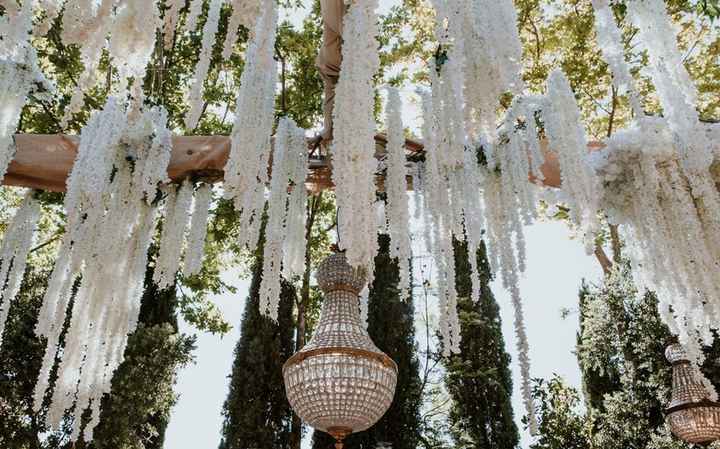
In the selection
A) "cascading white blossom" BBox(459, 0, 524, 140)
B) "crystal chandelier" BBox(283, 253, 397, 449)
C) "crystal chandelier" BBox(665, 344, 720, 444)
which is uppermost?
"cascading white blossom" BBox(459, 0, 524, 140)

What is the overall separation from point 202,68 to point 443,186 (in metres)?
1.53

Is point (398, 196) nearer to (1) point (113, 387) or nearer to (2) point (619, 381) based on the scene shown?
(1) point (113, 387)

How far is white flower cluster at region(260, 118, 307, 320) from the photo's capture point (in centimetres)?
323

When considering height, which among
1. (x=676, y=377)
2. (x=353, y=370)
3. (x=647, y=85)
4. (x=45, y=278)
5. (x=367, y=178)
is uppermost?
(x=647, y=85)

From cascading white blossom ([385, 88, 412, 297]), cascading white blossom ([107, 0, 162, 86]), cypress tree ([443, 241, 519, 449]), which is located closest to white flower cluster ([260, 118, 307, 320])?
cascading white blossom ([385, 88, 412, 297])

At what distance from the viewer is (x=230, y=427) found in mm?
7836

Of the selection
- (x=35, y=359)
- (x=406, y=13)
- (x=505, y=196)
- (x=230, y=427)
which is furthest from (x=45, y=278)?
(x=505, y=196)

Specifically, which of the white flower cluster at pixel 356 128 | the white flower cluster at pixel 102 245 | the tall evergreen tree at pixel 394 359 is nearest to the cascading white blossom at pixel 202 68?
the white flower cluster at pixel 356 128

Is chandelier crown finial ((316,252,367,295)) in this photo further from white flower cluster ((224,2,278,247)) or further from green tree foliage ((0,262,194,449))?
green tree foliage ((0,262,194,449))

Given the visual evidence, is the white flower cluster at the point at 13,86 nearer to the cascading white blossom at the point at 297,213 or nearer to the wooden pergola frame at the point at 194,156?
the wooden pergola frame at the point at 194,156

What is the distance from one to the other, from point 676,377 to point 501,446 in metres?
3.15

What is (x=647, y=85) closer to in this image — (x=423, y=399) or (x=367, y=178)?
(x=423, y=399)

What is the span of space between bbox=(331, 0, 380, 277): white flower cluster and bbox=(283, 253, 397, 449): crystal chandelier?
46.6 inches

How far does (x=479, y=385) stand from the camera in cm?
832
